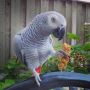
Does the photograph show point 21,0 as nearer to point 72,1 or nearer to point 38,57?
point 72,1

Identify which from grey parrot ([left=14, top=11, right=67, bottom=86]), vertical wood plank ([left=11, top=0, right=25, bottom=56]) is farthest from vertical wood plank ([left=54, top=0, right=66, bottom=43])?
grey parrot ([left=14, top=11, right=67, bottom=86])

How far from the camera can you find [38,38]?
116 centimetres

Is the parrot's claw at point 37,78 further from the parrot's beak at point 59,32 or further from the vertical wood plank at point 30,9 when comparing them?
the vertical wood plank at point 30,9

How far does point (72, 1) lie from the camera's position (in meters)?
4.19

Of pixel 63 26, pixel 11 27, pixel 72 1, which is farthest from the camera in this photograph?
pixel 72 1

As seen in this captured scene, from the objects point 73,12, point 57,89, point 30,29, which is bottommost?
point 57,89

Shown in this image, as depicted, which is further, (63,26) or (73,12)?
(73,12)

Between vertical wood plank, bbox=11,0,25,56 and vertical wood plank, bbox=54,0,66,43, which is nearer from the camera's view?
vertical wood plank, bbox=11,0,25,56

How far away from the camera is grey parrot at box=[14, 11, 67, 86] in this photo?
1.13m

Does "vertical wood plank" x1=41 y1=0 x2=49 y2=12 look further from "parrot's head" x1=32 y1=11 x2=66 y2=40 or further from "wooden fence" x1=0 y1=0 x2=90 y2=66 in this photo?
"parrot's head" x1=32 y1=11 x2=66 y2=40

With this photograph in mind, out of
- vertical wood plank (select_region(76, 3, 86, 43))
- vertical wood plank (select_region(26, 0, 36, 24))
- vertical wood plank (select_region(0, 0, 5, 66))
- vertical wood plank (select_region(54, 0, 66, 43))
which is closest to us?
vertical wood plank (select_region(0, 0, 5, 66))

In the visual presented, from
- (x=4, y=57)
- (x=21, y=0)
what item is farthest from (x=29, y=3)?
(x=4, y=57)

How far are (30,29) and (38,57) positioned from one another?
0.09m

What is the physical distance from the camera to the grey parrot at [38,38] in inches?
44.4
